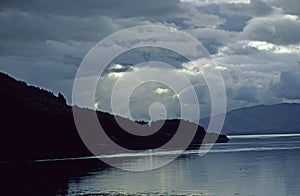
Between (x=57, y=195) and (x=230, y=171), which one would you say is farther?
(x=230, y=171)

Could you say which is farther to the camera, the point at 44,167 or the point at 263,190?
the point at 44,167

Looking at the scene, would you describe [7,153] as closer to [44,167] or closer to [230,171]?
[44,167]

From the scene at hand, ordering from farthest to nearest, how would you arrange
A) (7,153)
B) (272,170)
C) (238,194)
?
(7,153)
(272,170)
(238,194)

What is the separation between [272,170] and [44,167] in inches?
2665

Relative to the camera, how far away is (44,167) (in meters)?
156

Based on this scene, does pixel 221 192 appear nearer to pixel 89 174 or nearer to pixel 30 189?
pixel 30 189

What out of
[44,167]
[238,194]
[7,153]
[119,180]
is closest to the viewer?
[238,194]

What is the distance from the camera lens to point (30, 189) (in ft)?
334

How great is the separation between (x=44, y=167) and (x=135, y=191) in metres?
66.1

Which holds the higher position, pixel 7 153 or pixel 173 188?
pixel 7 153

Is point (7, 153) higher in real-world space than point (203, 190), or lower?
higher

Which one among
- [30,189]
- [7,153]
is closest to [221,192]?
[30,189]

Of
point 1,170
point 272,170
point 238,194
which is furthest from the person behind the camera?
point 1,170

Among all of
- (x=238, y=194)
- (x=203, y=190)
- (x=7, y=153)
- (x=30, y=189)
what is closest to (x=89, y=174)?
(x=30, y=189)
